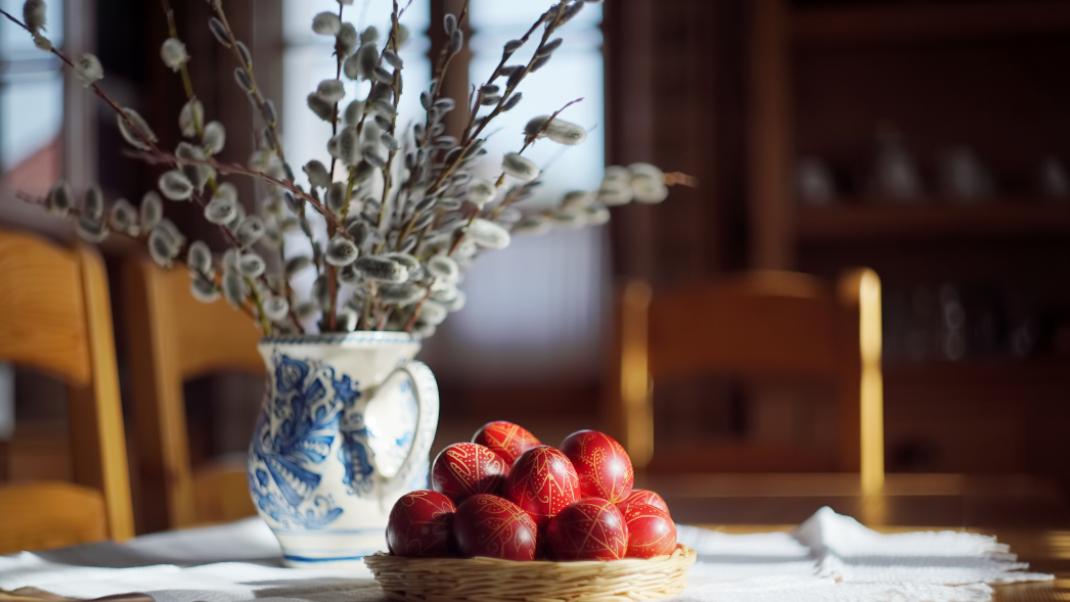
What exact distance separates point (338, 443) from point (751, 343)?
0.95 m

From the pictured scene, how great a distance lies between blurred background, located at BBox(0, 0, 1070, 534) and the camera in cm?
277

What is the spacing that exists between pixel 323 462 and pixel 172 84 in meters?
3.24

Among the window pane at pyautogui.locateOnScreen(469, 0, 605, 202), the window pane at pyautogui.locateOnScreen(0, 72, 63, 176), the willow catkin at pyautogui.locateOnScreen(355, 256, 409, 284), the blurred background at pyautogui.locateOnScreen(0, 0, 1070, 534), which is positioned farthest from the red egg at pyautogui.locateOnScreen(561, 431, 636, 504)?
the window pane at pyautogui.locateOnScreen(0, 72, 63, 176)

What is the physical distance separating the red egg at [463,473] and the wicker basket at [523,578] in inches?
3.0

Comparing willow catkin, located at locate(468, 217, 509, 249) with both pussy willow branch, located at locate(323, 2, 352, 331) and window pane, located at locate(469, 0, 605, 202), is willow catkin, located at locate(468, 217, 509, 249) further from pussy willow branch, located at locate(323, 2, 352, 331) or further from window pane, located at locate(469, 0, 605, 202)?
window pane, located at locate(469, 0, 605, 202)

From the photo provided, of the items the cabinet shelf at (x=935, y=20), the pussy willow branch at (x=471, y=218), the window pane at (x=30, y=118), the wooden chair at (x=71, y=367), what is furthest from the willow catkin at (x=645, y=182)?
the window pane at (x=30, y=118)

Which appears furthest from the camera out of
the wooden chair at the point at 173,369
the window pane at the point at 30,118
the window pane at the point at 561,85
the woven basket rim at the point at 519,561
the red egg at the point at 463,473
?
the window pane at the point at 561,85

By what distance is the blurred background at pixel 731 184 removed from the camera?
109 inches

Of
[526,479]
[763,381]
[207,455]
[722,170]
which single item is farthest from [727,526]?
[207,455]

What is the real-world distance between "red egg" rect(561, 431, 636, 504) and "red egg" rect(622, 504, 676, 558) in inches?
1.5

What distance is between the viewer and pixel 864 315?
1471mm

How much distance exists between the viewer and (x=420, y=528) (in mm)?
601

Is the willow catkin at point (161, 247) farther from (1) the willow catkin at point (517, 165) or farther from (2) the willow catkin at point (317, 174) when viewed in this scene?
(1) the willow catkin at point (517, 165)

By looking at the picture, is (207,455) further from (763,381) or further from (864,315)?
(864,315)
